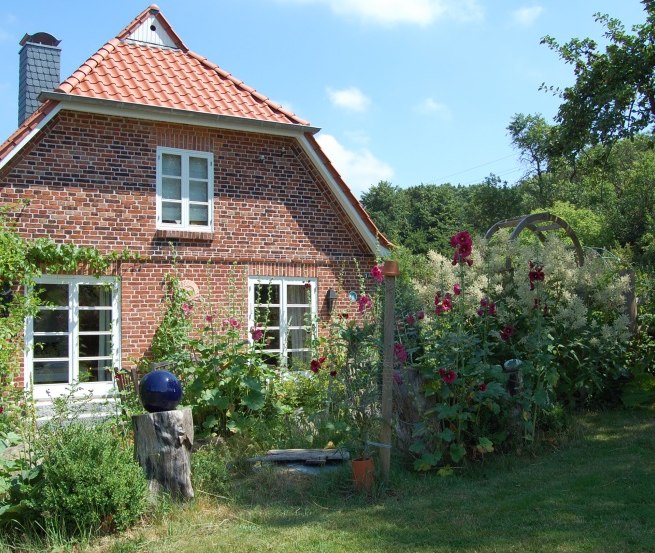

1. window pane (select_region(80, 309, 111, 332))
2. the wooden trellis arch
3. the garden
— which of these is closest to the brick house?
window pane (select_region(80, 309, 111, 332))

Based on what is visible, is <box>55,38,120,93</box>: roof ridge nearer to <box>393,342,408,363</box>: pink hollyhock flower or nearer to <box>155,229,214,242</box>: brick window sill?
<box>155,229,214,242</box>: brick window sill

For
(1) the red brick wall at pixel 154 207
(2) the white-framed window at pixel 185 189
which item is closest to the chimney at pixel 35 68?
(1) the red brick wall at pixel 154 207

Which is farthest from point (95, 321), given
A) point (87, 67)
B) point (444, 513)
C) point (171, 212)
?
point (444, 513)

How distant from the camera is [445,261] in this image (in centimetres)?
821

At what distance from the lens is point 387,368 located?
20.9 ft

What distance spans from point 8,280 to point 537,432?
283 inches

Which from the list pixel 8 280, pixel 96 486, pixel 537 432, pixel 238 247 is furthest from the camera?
pixel 238 247

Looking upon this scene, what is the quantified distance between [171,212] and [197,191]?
0.59 m

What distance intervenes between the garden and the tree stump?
0.18 metres

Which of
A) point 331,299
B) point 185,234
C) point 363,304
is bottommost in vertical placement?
point 363,304

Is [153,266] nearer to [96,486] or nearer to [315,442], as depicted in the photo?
[315,442]

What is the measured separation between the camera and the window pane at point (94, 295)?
11.0 m

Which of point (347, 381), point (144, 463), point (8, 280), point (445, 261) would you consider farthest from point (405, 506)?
Answer: point (8, 280)

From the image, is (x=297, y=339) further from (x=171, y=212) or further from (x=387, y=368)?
(x=387, y=368)
